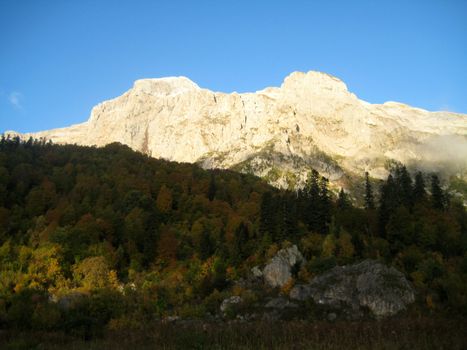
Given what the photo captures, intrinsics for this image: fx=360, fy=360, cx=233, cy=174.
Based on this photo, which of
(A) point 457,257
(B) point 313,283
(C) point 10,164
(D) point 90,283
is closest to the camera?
(B) point 313,283

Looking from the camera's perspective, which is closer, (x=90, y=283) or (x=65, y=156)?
(x=90, y=283)

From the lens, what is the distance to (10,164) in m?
107

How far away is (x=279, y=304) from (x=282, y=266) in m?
8.86

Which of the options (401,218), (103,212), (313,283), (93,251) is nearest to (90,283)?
(93,251)

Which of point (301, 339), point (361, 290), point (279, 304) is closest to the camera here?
point (301, 339)

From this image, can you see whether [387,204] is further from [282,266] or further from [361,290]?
[361,290]

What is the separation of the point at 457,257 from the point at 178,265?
41925mm

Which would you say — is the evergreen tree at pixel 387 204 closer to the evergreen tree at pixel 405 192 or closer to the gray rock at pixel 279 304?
Answer: the evergreen tree at pixel 405 192

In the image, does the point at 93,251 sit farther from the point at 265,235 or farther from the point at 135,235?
the point at 265,235

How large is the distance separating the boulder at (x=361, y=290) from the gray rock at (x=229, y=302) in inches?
251

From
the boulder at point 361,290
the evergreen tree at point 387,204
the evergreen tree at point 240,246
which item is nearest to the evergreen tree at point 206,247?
the evergreen tree at point 240,246

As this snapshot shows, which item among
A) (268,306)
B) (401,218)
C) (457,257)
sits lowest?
(268,306)

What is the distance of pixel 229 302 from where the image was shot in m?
43.0

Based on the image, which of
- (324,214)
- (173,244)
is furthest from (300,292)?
(173,244)
